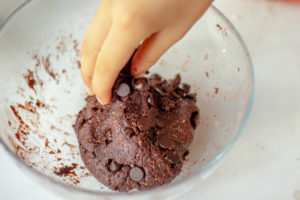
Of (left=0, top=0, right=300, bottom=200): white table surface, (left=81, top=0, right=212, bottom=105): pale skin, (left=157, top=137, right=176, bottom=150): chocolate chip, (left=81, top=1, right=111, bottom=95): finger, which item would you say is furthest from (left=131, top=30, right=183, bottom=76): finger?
(left=0, top=0, right=300, bottom=200): white table surface

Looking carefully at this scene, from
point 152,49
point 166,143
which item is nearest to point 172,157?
point 166,143

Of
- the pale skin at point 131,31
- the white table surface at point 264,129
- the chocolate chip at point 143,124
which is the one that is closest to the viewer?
the pale skin at point 131,31

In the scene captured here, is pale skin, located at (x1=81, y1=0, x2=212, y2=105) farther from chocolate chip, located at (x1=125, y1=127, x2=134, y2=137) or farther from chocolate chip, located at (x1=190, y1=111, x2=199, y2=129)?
chocolate chip, located at (x1=190, y1=111, x2=199, y2=129)

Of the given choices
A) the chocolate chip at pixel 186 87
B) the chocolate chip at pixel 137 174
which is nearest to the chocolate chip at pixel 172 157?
the chocolate chip at pixel 137 174

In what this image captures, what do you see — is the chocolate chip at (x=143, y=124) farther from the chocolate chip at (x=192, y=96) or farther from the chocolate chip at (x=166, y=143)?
the chocolate chip at (x=192, y=96)

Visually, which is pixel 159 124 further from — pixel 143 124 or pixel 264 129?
pixel 264 129

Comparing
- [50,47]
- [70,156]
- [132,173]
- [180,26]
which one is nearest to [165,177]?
[132,173]
